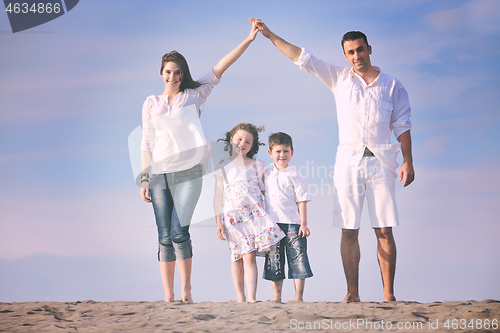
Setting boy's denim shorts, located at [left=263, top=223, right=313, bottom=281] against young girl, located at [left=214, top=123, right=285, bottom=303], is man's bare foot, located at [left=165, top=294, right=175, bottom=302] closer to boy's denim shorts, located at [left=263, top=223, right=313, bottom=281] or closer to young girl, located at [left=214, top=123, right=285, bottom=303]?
young girl, located at [left=214, top=123, right=285, bottom=303]

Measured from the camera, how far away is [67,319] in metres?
3.67

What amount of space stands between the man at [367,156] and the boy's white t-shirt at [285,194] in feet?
1.17

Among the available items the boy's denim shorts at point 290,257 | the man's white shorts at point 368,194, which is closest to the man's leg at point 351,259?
the man's white shorts at point 368,194

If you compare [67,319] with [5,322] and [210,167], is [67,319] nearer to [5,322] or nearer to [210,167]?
[5,322]

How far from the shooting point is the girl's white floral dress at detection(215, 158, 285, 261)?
412 cm

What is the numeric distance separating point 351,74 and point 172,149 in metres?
1.80

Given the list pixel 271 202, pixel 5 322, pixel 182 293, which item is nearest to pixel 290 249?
pixel 271 202

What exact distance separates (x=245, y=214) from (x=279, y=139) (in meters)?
0.80

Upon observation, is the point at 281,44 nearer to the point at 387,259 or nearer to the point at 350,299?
the point at 387,259

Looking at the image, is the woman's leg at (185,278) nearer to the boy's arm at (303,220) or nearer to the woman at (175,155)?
the woman at (175,155)

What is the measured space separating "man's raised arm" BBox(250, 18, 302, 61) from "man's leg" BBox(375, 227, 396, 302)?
1.80 m

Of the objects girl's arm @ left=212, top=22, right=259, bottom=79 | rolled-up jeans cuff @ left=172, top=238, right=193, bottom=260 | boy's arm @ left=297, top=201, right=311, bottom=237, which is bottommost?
rolled-up jeans cuff @ left=172, top=238, right=193, bottom=260

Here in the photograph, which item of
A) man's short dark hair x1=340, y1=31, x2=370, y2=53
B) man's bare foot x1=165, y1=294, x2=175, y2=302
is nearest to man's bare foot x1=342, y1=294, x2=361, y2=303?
man's bare foot x1=165, y1=294, x2=175, y2=302

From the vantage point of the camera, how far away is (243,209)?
4.24 m
